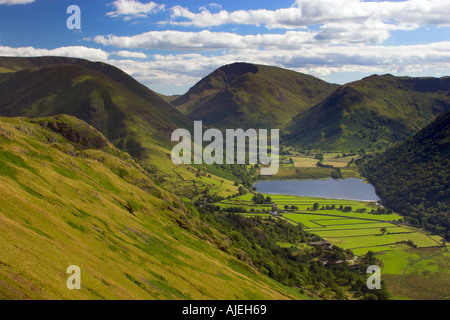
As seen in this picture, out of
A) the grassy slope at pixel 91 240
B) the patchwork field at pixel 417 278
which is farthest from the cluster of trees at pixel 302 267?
the grassy slope at pixel 91 240

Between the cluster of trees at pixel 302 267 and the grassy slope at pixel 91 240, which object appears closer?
the grassy slope at pixel 91 240

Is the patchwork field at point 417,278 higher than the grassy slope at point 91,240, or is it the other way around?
the grassy slope at point 91,240

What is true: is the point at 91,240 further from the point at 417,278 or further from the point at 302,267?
the point at 417,278

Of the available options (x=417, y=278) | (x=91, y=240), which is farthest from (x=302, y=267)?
(x=91, y=240)

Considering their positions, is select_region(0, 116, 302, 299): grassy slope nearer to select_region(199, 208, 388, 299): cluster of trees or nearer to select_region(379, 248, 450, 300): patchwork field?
select_region(199, 208, 388, 299): cluster of trees

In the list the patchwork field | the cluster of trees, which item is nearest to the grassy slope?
the cluster of trees

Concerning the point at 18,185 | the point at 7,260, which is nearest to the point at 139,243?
the point at 18,185

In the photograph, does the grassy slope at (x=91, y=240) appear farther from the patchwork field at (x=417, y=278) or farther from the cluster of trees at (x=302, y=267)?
the patchwork field at (x=417, y=278)

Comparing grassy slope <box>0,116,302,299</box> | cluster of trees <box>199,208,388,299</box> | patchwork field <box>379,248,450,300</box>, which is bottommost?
patchwork field <box>379,248,450,300</box>

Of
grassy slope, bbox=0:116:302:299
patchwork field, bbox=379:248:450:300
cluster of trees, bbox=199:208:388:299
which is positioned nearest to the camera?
grassy slope, bbox=0:116:302:299
